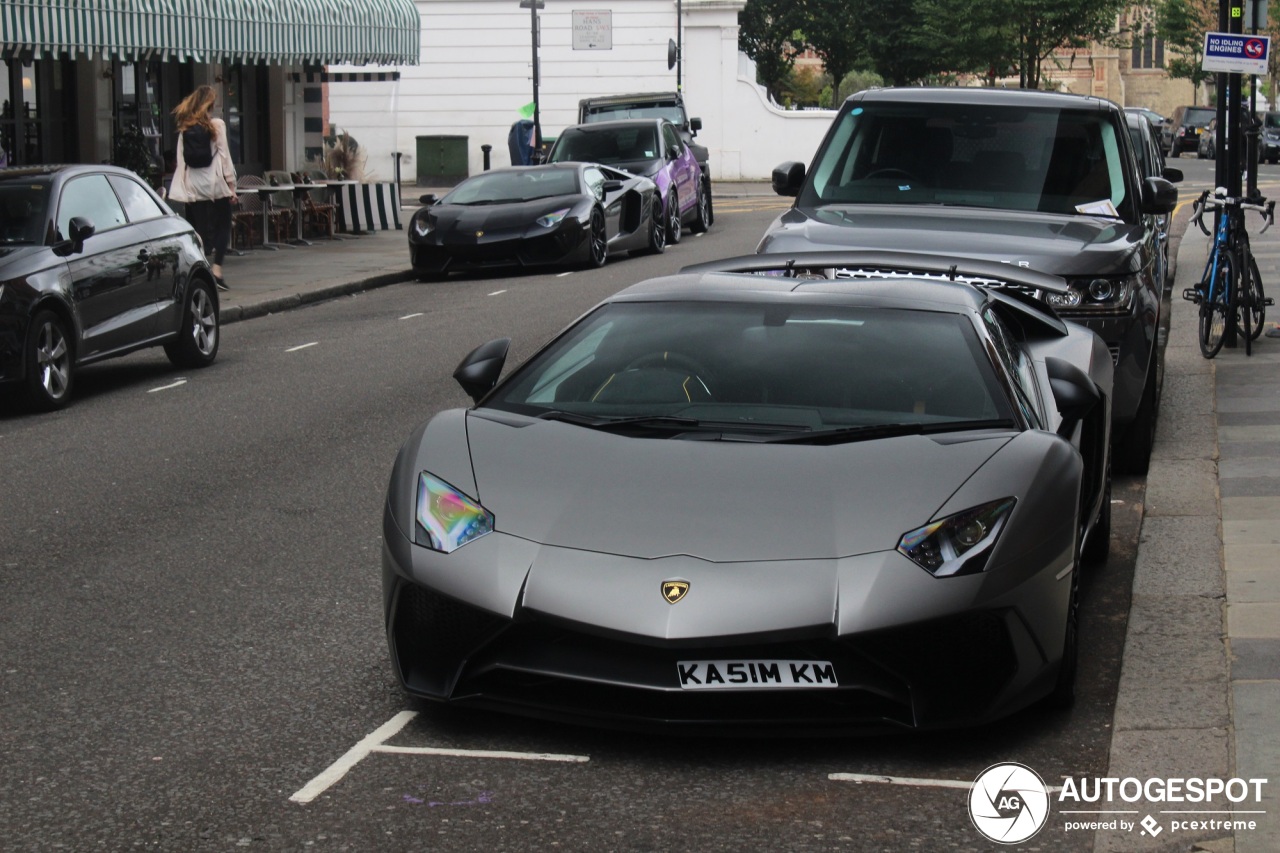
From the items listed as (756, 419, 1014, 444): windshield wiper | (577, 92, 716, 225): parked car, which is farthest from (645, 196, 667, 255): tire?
(756, 419, 1014, 444): windshield wiper

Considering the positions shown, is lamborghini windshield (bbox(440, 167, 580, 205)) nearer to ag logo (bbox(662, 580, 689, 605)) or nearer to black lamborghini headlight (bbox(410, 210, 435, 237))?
black lamborghini headlight (bbox(410, 210, 435, 237))

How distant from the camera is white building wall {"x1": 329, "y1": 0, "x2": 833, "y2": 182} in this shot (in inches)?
1964

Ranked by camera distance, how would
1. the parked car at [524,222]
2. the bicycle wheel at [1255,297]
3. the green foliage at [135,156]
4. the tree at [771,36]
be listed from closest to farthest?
the bicycle wheel at [1255,297] → the parked car at [524,222] → the green foliage at [135,156] → the tree at [771,36]

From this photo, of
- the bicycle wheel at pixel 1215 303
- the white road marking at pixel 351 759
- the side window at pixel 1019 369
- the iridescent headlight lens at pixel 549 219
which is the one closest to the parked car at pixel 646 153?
the iridescent headlight lens at pixel 549 219

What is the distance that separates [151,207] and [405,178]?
37804mm

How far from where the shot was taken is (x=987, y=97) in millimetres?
10711

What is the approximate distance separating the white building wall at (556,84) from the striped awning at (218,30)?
21721 millimetres

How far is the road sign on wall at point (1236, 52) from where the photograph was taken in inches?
543

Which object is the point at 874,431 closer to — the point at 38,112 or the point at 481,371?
the point at 481,371

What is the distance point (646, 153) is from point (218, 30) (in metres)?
6.58

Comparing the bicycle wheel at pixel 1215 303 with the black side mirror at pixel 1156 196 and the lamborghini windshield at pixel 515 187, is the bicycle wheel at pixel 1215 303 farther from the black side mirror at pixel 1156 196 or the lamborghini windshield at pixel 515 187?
the lamborghini windshield at pixel 515 187

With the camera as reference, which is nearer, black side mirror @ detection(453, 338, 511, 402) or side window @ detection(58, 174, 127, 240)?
black side mirror @ detection(453, 338, 511, 402)

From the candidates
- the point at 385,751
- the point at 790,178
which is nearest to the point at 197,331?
the point at 790,178

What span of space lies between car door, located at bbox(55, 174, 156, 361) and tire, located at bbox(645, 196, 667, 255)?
11.7m
